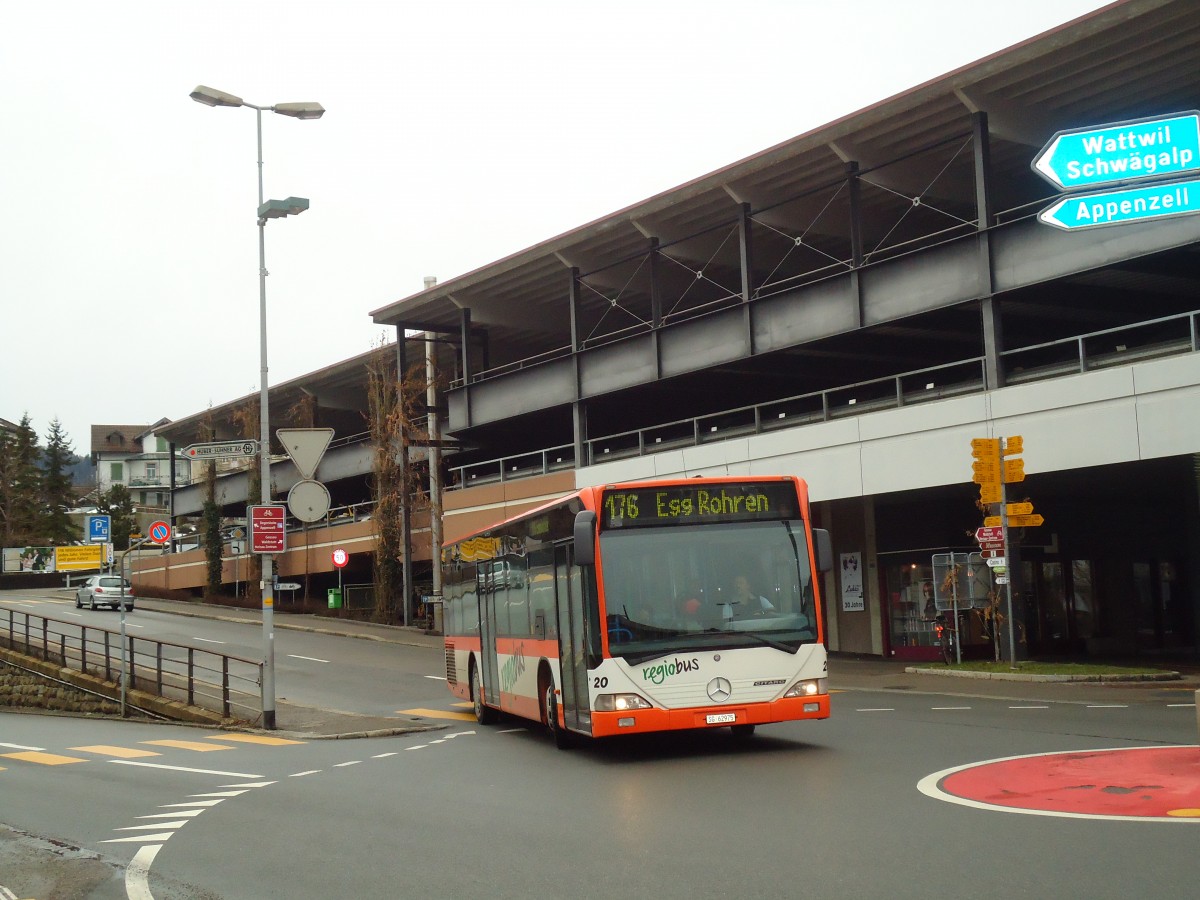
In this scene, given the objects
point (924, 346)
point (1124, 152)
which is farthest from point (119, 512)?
point (1124, 152)

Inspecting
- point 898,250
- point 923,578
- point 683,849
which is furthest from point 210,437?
point 683,849

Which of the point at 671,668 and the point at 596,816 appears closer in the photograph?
the point at 596,816

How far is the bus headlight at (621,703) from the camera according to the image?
13.3 metres

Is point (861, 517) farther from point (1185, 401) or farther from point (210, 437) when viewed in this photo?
point (210, 437)

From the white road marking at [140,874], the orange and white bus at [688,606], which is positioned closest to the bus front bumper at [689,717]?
the orange and white bus at [688,606]

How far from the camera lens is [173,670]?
101ft

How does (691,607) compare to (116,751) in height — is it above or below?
above

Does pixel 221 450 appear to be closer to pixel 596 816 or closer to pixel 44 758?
pixel 44 758

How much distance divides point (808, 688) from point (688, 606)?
1514mm

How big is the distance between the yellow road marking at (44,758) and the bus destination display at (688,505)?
8347 mm

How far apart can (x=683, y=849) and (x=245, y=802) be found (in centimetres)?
527

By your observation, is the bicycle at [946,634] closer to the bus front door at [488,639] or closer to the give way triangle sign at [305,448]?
the bus front door at [488,639]

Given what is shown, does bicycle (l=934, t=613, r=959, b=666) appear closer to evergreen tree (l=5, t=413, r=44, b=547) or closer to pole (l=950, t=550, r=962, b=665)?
pole (l=950, t=550, r=962, b=665)

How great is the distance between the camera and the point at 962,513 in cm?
3291
